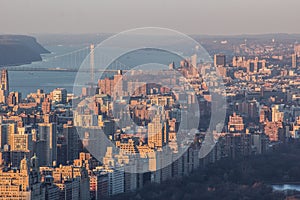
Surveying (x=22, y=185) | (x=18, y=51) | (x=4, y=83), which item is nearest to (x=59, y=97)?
(x=4, y=83)

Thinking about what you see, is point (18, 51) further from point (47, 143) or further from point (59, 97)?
point (47, 143)

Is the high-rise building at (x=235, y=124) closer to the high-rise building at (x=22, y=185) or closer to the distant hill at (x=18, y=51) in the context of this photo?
the high-rise building at (x=22, y=185)

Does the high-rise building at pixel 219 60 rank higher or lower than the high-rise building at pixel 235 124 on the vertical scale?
higher

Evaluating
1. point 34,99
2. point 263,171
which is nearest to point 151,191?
point 263,171

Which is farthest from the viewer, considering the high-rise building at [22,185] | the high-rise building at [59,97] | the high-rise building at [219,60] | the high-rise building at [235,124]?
the high-rise building at [219,60]

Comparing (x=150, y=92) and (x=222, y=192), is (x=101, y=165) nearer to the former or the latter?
(x=222, y=192)

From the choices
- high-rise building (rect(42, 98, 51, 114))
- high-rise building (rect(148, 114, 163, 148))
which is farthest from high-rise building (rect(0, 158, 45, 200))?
high-rise building (rect(42, 98, 51, 114))

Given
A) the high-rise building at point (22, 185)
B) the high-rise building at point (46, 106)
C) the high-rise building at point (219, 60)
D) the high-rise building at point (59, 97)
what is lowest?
the high-rise building at point (22, 185)

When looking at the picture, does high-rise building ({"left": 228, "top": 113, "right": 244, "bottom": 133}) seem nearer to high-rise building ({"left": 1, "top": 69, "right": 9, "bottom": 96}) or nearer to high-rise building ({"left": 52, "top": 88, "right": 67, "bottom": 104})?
high-rise building ({"left": 52, "top": 88, "right": 67, "bottom": 104})

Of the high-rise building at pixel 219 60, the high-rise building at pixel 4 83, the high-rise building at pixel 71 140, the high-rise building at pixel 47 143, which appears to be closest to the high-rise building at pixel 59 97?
the high-rise building at pixel 4 83
